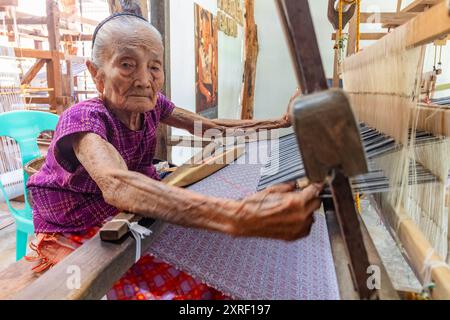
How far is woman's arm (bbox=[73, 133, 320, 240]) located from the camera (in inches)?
27.7

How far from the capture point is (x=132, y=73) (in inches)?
51.2

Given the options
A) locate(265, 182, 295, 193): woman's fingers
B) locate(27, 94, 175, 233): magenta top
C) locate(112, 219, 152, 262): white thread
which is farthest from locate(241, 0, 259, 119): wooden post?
locate(265, 182, 295, 193): woman's fingers

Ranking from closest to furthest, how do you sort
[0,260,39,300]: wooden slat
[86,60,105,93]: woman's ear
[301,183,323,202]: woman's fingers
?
[301,183,323,202]: woman's fingers
[0,260,39,300]: wooden slat
[86,60,105,93]: woman's ear

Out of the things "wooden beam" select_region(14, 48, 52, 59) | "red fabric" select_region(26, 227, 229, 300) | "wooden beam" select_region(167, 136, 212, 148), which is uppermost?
"wooden beam" select_region(14, 48, 52, 59)

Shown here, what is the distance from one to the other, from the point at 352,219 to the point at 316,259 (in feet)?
1.81

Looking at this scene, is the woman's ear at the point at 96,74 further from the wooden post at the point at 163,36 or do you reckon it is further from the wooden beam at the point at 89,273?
the wooden post at the point at 163,36

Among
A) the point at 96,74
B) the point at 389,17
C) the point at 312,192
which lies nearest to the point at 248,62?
the point at 389,17

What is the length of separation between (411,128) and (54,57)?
182 inches

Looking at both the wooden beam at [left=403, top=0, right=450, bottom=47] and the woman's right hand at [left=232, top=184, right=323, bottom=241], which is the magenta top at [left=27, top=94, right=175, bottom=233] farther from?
the wooden beam at [left=403, top=0, right=450, bottom=47]

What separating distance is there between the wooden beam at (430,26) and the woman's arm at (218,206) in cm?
41

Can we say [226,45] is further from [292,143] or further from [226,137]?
[292,143]

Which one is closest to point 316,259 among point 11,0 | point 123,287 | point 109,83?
point 123,287

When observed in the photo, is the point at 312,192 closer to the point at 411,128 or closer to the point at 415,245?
the point at 415,245
